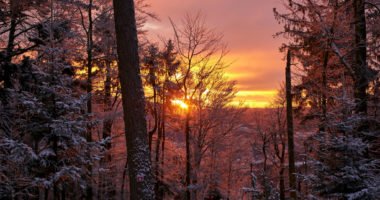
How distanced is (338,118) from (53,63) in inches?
358

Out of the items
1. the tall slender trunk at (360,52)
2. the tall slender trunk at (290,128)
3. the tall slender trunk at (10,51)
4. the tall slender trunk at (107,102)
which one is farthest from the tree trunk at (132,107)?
the tall slender trunk at (107,102)

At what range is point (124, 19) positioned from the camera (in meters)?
6.51

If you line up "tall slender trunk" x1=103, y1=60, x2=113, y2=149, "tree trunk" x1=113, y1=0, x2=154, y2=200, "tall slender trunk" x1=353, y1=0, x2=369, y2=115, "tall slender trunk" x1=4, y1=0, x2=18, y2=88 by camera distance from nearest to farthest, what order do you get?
"tree trunk" x1=113, y1=0, x2=154, y2=200
"tall slender trunk" x1=4, y1=0, x2=18, y2=88
"tall slender trunk" x1=353, y1=0, x2=369, y2=115
"tall slender trunk" x1=103, y1=60, x2=113, y2=149

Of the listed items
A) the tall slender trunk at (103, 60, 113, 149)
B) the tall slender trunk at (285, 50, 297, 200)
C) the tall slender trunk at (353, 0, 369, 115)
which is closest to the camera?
the tall slender trunk at (353, 0, 369, 115)

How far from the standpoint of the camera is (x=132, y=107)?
6.45m

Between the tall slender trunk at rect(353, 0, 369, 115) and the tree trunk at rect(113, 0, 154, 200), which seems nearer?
the tree trunk at rect(113, 0, 154, 200)

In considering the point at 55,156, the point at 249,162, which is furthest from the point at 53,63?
the point at 249,162

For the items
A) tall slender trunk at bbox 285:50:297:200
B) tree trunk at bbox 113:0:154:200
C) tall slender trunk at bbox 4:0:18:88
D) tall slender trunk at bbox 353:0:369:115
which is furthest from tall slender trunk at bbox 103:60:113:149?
tree trunk at bbox 113:0:154:200

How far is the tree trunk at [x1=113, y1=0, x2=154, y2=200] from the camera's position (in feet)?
20.8

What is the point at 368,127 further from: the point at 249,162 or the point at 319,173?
the point at 249,162

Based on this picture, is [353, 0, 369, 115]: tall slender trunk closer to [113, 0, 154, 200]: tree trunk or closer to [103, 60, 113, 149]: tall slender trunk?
[113, 0, 154, 200]: tree trunk

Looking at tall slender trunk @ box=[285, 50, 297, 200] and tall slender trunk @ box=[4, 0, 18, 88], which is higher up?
tall slender trunk @ box=[4, 0, 18, 88]

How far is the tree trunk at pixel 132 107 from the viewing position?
20.8ft

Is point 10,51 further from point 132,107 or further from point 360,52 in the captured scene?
point 360,52
